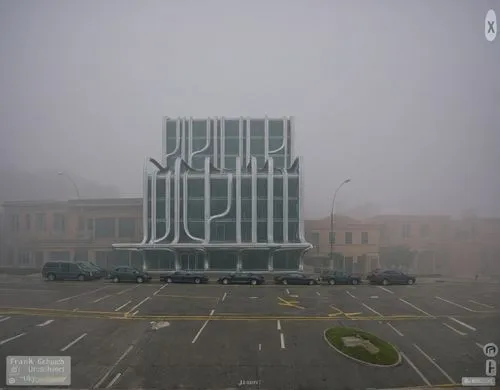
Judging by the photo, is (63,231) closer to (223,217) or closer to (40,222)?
(40,222)

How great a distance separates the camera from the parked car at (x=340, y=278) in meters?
19.3

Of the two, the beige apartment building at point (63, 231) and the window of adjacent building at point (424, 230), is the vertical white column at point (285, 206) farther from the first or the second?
the window of adjacent building at point (424, 230)

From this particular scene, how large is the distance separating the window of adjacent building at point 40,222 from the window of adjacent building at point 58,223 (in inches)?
23.0

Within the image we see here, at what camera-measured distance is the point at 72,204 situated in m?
12.6

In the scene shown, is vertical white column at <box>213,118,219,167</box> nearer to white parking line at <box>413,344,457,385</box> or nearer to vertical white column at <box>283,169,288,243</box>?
vertical white column at <box>283,169,288,243</box>

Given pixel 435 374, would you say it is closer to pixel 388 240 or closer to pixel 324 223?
pixel 388 240

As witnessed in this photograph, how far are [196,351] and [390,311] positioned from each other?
5391mm

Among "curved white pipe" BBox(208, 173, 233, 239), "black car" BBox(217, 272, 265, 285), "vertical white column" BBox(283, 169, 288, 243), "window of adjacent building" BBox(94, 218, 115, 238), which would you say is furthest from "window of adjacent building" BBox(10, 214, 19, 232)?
"vertical white column" BBox(283, 169, 288, 243)

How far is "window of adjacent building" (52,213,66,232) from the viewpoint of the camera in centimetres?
1152

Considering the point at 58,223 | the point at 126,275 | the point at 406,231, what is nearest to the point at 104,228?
the point at 126,275

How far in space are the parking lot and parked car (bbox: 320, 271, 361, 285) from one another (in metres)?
8.63

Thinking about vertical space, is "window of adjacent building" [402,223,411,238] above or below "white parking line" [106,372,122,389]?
above

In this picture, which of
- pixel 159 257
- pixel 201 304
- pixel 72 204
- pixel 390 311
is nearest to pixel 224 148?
pixel 159 257

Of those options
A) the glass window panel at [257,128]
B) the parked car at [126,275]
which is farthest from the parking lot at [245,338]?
the glass window panel at [257,128]
